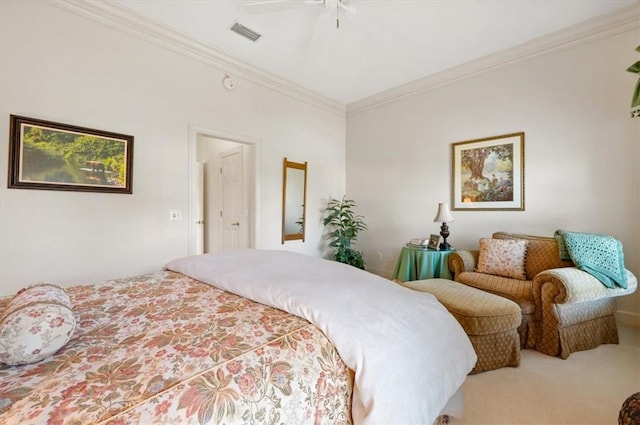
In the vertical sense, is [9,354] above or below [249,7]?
below

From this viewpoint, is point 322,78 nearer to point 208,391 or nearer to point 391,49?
point 391,49

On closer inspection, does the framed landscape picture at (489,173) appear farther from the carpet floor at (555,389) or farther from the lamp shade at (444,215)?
the carpet floor at (555,389)

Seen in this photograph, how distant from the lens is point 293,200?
3.99 meters

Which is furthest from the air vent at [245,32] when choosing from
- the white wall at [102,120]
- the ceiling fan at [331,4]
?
the white wall at [102,120]

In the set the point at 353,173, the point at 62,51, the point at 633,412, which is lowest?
the point at 633,412

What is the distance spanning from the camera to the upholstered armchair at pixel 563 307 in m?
1.96

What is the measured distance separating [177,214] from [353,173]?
9.22ft

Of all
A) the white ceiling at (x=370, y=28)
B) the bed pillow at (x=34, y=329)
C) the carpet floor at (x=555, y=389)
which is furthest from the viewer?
the white ceiling at (x=370, y=28)

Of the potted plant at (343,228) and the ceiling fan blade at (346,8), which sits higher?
the ceiling fan blade at (346,8)

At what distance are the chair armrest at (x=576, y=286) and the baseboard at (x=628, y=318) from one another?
602 millimetres

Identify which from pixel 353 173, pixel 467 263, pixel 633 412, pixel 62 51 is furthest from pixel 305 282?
pixel 353 173

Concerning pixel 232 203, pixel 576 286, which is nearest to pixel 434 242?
pixel 576 286

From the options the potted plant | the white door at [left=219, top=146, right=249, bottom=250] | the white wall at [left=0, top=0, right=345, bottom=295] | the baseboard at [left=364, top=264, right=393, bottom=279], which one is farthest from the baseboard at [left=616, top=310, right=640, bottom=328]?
the white wall at [left=0, top=0, right=345, bottom=295]

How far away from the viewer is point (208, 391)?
0.64 m
